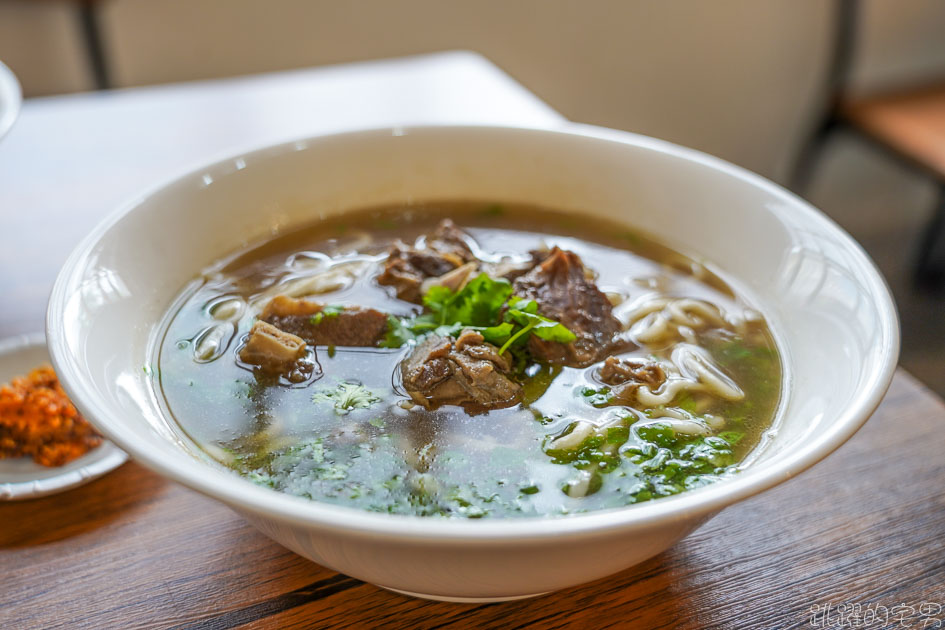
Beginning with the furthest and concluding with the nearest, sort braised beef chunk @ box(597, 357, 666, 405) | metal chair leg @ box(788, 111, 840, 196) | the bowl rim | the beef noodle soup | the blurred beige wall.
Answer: metal chair leg @ box(788, 111, 840, 196) → the blurred beige wall → braised beef chunk @ box(597, 357, 666, 405) → the beef noodle soup → the bowl rim

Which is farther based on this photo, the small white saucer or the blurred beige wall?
the blurred beige wall

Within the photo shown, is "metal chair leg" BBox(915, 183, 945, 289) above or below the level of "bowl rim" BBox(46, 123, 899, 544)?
below

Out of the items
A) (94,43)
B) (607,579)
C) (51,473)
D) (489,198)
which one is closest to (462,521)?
(607,579)

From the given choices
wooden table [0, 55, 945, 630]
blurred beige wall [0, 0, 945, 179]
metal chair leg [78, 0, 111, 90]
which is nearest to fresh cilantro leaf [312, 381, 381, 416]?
wooden table [0, 55, 945, 630]

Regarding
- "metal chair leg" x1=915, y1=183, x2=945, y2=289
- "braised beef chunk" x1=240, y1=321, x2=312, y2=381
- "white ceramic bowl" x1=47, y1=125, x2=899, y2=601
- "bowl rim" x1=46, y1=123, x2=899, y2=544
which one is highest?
"bowl rim" x1=46, y1=123, x2=899, y2=544

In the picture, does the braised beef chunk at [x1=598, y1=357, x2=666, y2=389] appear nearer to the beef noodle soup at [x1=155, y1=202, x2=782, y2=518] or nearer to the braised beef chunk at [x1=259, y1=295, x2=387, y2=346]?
the beef noodle soup at [x1=155, y1=202, x2=782, y2=518]

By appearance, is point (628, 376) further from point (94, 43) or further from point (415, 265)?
point (94, 43)
